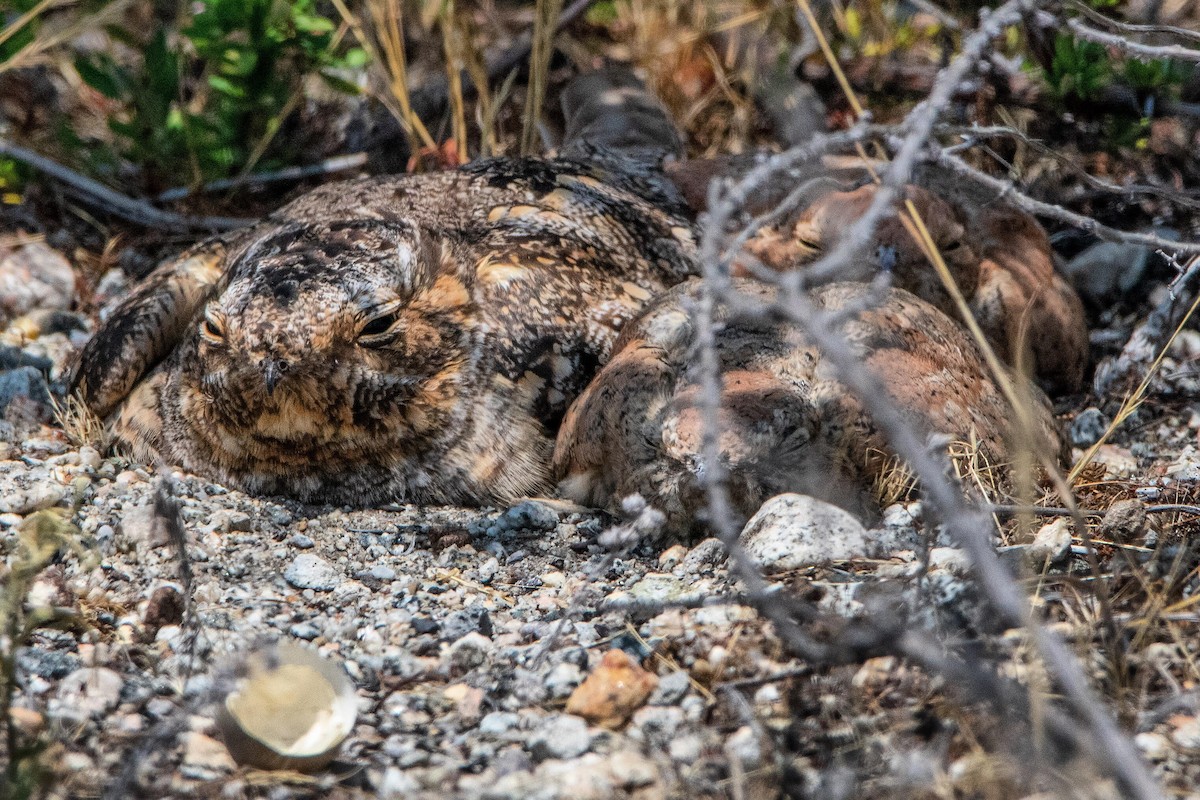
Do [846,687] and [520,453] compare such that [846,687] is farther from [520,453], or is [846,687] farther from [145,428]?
[145,428]

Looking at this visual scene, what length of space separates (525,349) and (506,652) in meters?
1.27

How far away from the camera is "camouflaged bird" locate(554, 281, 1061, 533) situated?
10.8 ft

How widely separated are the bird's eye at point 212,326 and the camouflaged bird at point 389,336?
0.4 inches

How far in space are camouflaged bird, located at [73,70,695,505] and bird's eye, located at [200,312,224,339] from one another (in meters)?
0.01

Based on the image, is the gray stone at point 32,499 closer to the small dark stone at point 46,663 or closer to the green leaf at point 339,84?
the small dark stone at point 46,663

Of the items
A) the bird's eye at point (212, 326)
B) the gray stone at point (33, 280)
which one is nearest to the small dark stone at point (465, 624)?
the bird's eye at point (212, 326)

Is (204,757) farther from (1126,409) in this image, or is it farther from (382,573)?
(1126,409)

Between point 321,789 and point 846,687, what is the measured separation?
1.09 m

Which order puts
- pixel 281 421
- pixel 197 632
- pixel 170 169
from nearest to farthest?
pixel 197 632 → pixel 281 421 → pixel 170 169

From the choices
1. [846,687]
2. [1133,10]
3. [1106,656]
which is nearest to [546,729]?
[846,687]

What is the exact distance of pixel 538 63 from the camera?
5.01 metres

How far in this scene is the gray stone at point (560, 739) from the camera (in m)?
2.41

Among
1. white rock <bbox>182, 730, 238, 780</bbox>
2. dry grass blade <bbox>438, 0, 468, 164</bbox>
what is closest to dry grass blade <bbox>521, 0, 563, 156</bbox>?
dry grass blade <bbox>438, 0, 468, 164</bbox>

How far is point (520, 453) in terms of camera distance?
12.5 feet
